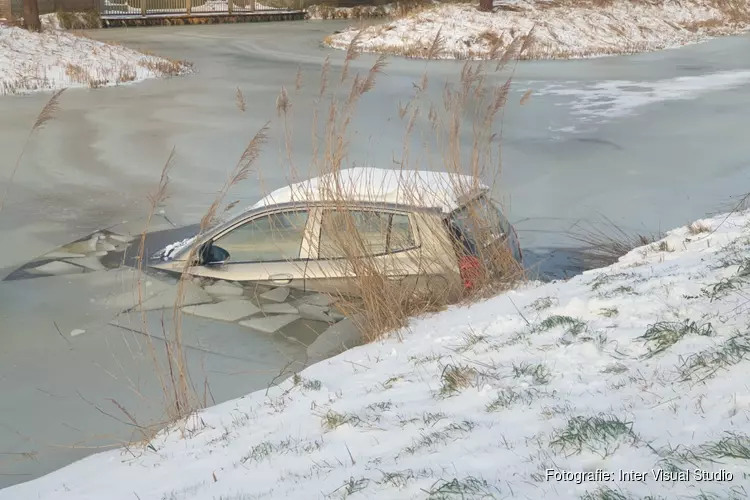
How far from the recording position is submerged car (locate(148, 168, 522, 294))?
7.04 metres

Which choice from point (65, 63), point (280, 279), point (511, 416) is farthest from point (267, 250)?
point (65, 63)

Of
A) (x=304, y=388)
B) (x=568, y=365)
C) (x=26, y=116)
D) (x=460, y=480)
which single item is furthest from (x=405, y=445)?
(x=26, y=116)

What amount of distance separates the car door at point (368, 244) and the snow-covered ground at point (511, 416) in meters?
0.71

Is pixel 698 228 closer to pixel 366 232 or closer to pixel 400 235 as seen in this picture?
pixel 400 235

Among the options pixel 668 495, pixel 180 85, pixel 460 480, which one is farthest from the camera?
pixel 180 85

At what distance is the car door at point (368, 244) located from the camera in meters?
7.02

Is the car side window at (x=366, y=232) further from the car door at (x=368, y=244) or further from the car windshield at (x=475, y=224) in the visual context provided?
the car windshield at (x=475, y=224)

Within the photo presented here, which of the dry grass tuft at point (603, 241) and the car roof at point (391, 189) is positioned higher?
the car roof at point (391, 189)

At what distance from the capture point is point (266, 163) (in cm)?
1391

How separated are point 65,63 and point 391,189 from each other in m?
17.9

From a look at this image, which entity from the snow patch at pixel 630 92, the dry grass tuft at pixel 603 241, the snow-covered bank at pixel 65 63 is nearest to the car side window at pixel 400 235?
the dry grass tuft at pixel 603 241

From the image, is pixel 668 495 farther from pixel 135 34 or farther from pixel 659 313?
pixel 135 34

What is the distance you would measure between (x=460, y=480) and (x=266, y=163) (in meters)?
10.9

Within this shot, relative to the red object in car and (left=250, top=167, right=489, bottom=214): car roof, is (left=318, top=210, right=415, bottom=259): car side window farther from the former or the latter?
the red object in car
